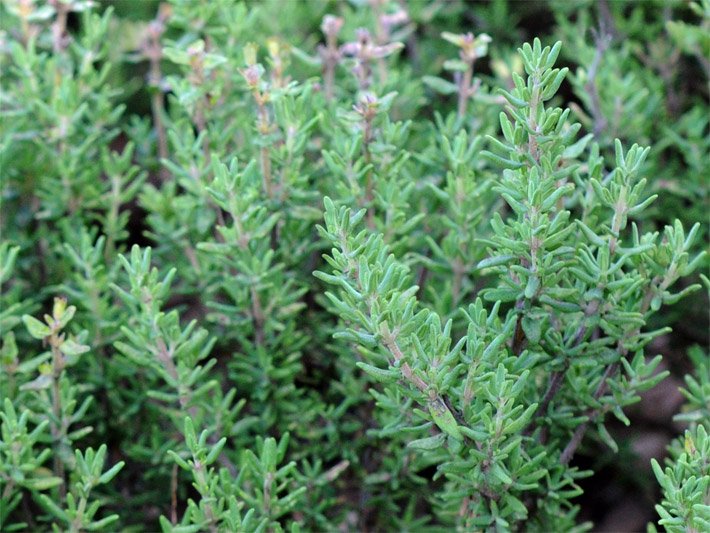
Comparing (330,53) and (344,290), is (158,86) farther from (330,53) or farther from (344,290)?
(344,290)

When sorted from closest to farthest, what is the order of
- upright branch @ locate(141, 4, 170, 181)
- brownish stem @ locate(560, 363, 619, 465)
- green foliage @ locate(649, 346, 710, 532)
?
green foliage @ locate(649, 346, 710, 532) → brownish stem @ locate(560, 363, 619, 465) → upright branch @ locate(141, 4, 170, 181)

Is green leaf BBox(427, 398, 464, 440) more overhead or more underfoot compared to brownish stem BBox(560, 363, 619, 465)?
more overhead

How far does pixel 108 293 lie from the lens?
235 centimetres

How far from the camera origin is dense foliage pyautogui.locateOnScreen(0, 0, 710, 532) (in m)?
1.75

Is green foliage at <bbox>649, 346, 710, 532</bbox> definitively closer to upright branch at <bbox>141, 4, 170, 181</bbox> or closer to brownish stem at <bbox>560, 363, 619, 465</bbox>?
brownish stem at <bbox>560, 363, 619, 465</bbox>

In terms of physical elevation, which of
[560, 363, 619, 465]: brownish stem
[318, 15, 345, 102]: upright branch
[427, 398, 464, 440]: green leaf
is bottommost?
[560, 363, 619, 465]: brownish stem

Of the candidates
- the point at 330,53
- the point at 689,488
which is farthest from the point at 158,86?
the point at 689,488

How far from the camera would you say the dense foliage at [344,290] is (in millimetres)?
1754

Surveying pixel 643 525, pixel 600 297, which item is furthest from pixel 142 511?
pixel 643 525

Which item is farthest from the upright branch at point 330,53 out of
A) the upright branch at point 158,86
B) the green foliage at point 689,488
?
the green foliage at point 689,488

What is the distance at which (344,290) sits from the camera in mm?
1960

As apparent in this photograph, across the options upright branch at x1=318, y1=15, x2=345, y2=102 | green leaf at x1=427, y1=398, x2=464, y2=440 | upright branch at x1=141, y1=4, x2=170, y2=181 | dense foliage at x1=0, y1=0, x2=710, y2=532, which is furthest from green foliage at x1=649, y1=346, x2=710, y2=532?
upright branch at x1=141, y1=4, x2=170, y2=181

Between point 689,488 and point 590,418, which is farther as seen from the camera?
point 590,418

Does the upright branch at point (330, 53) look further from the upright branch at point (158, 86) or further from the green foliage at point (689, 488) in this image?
the green foliage at point (689, 488)
